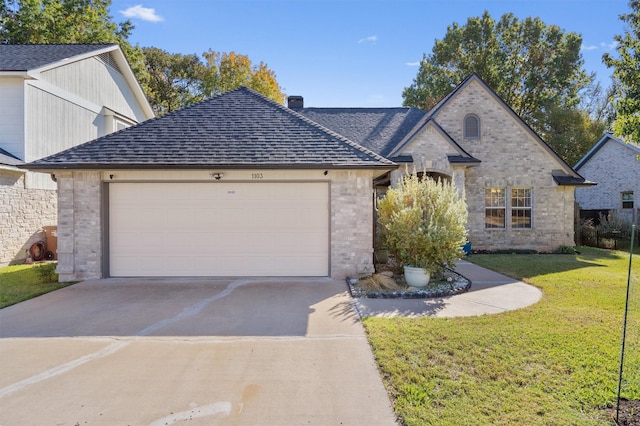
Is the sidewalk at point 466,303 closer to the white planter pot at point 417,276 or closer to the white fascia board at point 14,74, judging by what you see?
the white planter pot at point 417,276

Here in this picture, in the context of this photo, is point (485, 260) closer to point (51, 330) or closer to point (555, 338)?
point (555, 338)

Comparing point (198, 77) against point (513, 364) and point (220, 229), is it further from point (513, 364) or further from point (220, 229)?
point (513, 364)

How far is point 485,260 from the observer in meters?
12.5

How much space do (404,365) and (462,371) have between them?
0.70 meters

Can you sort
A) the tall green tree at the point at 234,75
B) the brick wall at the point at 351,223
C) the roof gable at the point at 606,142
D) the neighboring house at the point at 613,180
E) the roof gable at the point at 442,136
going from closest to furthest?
the brick wall at the point at 351,223, the roof gable at the point at 442,136, the roof gable at the point at 606,142, the neighboring house at the point at 613,180, the tall green tree at the point at 234,75

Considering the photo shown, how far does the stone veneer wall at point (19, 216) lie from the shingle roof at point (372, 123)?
12.1 m

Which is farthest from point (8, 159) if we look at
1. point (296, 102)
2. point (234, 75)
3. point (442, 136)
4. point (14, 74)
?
point (234, 75)

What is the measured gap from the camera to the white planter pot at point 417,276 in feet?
26.5

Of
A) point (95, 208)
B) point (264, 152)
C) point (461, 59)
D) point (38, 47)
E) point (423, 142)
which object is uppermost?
point (461, 59)

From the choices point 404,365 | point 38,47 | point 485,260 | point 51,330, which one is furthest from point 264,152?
point 38,47

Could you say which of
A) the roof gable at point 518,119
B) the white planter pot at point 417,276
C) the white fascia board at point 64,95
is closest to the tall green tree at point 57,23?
the white fascia board at point 64,95

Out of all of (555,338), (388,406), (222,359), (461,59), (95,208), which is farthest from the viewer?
(461,59)

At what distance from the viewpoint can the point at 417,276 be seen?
26.6ft

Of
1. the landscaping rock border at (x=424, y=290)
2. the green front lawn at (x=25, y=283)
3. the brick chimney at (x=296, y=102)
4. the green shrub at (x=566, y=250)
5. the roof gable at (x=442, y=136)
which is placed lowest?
the green front lawn at (x=25, y=283)
